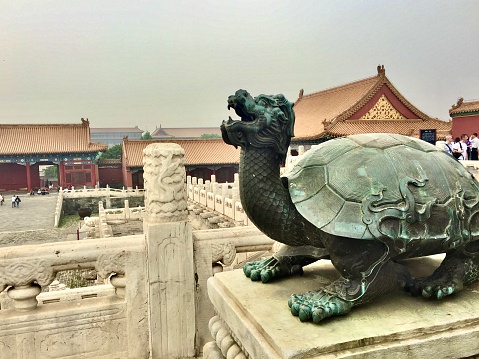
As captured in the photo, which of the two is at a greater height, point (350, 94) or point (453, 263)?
point (350, 94)

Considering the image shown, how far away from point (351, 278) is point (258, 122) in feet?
2.32

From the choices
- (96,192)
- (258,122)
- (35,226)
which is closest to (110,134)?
(96,192)

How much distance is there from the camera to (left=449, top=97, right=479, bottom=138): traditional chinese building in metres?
15.4

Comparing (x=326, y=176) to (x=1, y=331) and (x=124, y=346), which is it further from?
(x=1, y=331)

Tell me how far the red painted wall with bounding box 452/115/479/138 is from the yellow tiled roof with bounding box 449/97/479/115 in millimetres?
292

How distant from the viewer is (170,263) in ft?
9.24

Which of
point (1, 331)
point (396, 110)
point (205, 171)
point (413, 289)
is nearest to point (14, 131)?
point (205, 171)

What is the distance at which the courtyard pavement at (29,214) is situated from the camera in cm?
2030

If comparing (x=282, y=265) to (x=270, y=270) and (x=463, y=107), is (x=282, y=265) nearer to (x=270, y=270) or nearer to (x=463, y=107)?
(x=270, y=270)

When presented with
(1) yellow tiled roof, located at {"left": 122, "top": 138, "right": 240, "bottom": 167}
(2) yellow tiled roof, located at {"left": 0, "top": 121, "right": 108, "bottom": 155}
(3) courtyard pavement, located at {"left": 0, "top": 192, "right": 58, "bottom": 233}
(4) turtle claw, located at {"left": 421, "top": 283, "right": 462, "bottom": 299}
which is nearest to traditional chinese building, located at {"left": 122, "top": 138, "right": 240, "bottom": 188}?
(1) yellow tiled roof, located at {"left": 122, "top": 138, "right": 240, "bottom": 167}

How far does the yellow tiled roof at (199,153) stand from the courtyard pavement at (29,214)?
5.82 meters

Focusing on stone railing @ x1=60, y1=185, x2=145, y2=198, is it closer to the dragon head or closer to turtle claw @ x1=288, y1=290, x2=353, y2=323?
the dragon head

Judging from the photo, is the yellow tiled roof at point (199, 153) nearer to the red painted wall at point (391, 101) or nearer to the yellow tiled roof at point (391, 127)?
the yellow tiled roof at point (391, 127)

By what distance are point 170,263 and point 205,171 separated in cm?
2591
